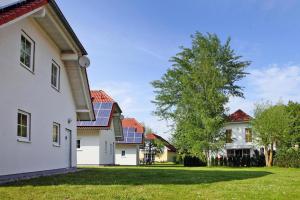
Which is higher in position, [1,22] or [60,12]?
[60,12]

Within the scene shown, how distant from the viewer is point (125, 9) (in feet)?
55.4

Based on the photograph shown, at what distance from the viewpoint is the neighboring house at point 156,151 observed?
65.7 metres

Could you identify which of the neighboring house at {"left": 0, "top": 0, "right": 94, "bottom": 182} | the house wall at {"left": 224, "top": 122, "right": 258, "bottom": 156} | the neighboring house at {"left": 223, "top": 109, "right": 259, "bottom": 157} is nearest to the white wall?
the neighboring house at {"left": 0, "top": 0, "right": 94, "bottom": 182}

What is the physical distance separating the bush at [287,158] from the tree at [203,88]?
566 cm

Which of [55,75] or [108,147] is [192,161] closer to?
[108,147]

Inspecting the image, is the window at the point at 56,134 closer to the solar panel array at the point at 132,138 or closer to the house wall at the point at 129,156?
the solar panel array at the point at 132,138

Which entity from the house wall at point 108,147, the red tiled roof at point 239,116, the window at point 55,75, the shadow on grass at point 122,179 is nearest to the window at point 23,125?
the shadow on grass at point 122,179

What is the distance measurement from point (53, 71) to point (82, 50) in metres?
1.59

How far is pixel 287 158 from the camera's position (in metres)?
38.3

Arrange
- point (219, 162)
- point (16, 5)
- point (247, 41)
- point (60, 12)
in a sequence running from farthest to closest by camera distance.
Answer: point (219, 162)
point (247, 41)
point (60, 12)
point (16, 5)

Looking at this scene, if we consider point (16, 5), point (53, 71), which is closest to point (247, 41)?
point (53, 71)

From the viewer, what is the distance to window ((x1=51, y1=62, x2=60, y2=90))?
17391 millimetres

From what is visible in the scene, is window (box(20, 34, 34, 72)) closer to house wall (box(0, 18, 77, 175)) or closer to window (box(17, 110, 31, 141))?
house wall (box(0, 18, 77, 175))

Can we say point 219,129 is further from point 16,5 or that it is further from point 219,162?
point 16,5
